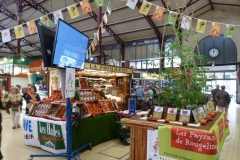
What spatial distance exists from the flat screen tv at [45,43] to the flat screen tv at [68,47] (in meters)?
0.14

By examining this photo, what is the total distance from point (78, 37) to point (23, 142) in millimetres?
3093

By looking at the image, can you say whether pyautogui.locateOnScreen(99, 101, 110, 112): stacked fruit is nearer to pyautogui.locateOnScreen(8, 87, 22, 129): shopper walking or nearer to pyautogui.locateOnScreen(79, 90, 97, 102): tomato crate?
pyautogui.locateOnScreen(79, 90, 97, 102): tomato crate

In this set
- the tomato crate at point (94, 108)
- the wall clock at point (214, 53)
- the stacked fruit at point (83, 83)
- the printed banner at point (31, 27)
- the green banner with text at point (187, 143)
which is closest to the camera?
the green banner with text at point (187, 143)

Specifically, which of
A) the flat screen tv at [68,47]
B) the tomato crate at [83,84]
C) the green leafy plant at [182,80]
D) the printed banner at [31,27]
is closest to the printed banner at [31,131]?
the tomato crate at [83,84]

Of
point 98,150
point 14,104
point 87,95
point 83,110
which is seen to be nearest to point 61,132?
point 83,110

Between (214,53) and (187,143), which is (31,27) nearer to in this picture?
(187,143)

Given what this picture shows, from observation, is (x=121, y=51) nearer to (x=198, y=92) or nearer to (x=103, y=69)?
(x=103, y=69)

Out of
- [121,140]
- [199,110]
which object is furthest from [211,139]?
[121,140]

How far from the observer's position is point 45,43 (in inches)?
96.1

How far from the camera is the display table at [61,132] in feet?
11.6

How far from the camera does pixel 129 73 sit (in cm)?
966

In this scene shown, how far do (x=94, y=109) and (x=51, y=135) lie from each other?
1.07 metres

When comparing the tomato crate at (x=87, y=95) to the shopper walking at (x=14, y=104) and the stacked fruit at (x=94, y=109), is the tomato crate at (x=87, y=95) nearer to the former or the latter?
the stacked fruit at (x=94, y=109)

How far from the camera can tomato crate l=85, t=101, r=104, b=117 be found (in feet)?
13.5
